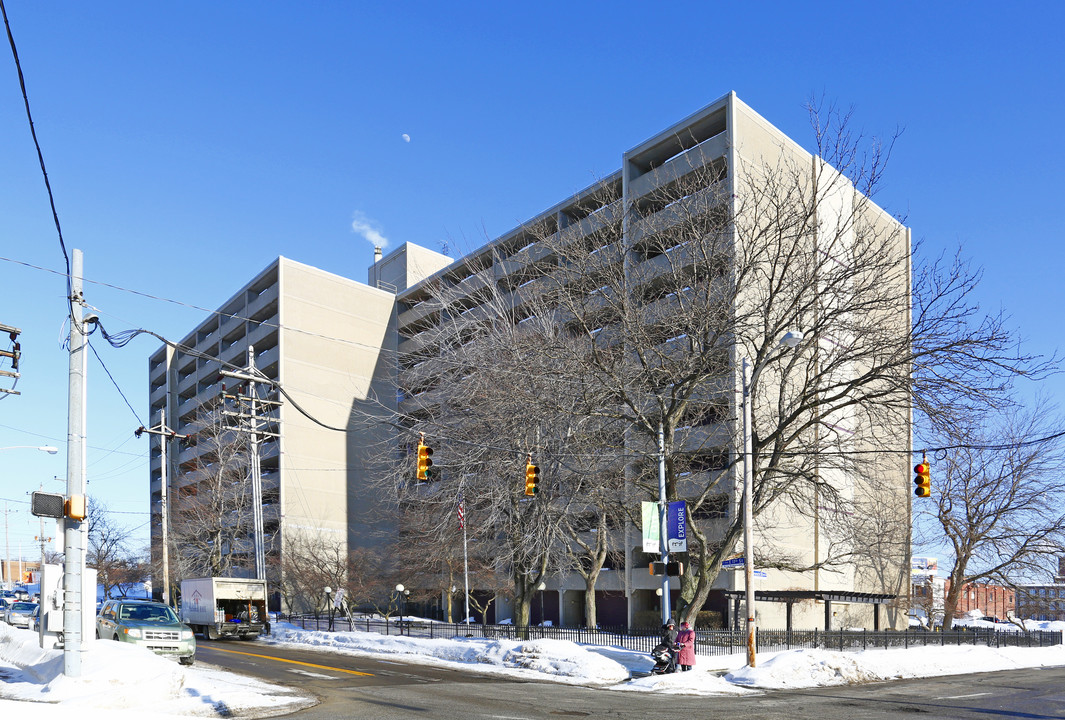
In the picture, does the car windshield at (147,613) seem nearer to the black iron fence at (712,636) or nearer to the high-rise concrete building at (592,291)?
the high-rise concrete building at (592,291)

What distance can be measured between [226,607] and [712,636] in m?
21.1

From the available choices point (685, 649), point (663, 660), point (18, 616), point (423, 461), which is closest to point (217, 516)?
point (18, 616)

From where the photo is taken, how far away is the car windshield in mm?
22538

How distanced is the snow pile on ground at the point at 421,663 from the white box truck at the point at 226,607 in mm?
1393

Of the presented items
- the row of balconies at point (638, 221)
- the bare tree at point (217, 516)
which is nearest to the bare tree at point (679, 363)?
the row of balconies at point (638, 221)

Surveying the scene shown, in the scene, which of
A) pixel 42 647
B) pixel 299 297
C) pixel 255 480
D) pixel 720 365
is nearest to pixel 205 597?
pixel 255 480

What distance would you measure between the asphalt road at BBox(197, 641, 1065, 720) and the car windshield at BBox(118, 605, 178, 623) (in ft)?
5.90

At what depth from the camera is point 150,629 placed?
21.5 metres

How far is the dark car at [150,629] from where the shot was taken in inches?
837

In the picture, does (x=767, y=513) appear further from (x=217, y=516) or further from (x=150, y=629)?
(x=217, y=516)

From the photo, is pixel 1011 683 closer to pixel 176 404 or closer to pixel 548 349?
pixel 548 349

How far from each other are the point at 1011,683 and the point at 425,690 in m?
16.3

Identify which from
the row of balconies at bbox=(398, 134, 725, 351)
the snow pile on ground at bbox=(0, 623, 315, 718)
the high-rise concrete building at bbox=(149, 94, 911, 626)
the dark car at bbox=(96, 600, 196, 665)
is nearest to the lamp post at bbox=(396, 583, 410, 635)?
the high-rise concrete building at bbox=(149, 94, 911, 626)

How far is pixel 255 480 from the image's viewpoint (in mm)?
36406
